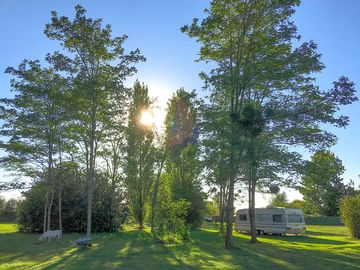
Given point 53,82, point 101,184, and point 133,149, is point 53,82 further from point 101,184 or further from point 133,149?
point 101,184

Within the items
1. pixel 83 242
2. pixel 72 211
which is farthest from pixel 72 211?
pixel 83 242

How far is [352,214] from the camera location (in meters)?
27.8

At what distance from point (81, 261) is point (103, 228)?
69.2 ft

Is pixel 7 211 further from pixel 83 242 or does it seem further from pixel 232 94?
pixel 232 94

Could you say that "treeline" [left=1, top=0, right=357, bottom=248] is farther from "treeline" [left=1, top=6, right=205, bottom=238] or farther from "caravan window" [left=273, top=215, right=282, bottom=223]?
"caravan window" [left=273, top=215, right=282, bottom=223]

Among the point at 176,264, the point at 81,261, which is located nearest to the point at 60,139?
the point at 81,261

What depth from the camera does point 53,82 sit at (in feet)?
68.8

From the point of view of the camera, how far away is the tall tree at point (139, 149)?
33.1m

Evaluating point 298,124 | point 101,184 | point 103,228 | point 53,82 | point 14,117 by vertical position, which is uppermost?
point 53,82

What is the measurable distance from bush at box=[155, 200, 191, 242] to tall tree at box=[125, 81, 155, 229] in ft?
40.3

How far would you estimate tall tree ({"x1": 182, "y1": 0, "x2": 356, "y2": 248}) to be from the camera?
16.2 m

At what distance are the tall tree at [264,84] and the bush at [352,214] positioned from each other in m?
13.5

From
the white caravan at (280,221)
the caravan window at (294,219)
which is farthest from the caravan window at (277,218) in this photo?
the caravan window at (294,219)

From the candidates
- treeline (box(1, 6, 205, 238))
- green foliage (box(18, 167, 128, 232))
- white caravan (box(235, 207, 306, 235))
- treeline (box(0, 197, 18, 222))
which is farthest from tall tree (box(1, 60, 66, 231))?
treeline (box(0, 197, 18, 222))
